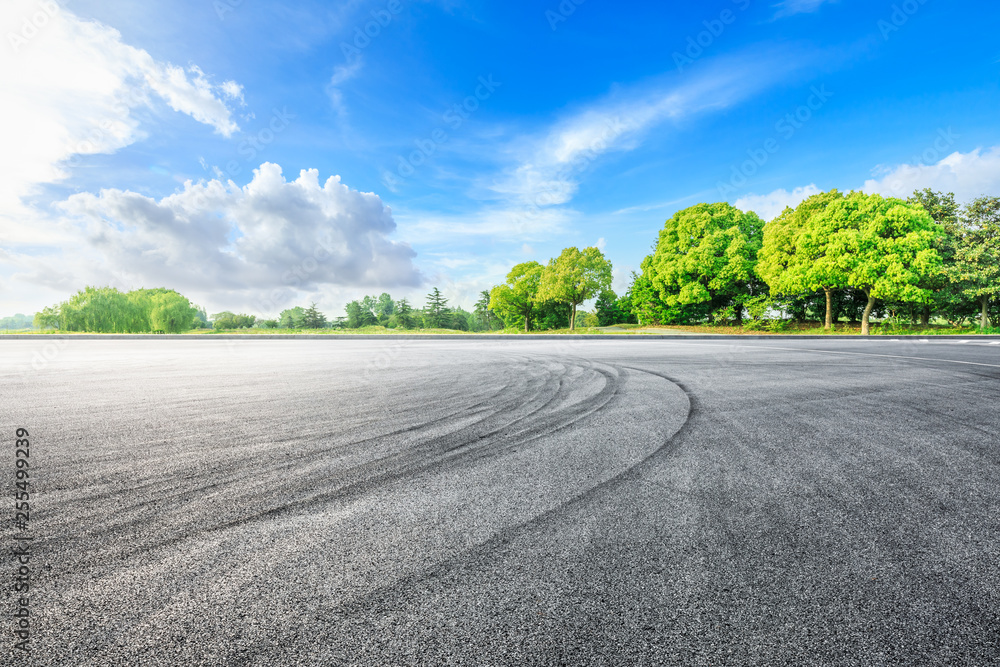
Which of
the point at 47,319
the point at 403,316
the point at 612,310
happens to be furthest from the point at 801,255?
the point at 47,319

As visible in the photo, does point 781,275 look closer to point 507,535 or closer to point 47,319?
point 507,535

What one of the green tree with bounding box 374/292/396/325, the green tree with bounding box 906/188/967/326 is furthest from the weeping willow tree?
the green tree with bounding box 906/188/967/326

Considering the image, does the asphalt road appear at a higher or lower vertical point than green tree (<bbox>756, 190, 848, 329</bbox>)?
lower

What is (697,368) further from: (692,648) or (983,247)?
(983,247)

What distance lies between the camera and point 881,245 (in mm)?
28234

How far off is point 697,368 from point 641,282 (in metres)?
35.9

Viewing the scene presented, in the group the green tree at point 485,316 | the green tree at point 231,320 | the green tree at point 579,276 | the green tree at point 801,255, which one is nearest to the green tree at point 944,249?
the green tree at point 801,255

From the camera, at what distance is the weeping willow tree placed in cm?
4450

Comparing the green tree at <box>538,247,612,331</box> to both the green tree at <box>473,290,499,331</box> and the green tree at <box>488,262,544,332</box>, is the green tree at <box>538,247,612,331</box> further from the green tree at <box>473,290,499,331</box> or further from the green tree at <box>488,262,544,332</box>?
the green tree at <box>473,290,499,331</box>

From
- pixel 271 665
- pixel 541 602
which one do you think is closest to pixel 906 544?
pixel 541 602

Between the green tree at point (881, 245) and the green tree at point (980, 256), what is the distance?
6.72 feet

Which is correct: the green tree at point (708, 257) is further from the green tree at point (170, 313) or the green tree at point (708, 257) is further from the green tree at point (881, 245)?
the green tree at point (170, 313)

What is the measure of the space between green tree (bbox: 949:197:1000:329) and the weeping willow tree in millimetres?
69809

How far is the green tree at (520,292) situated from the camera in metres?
Result: 49.4
